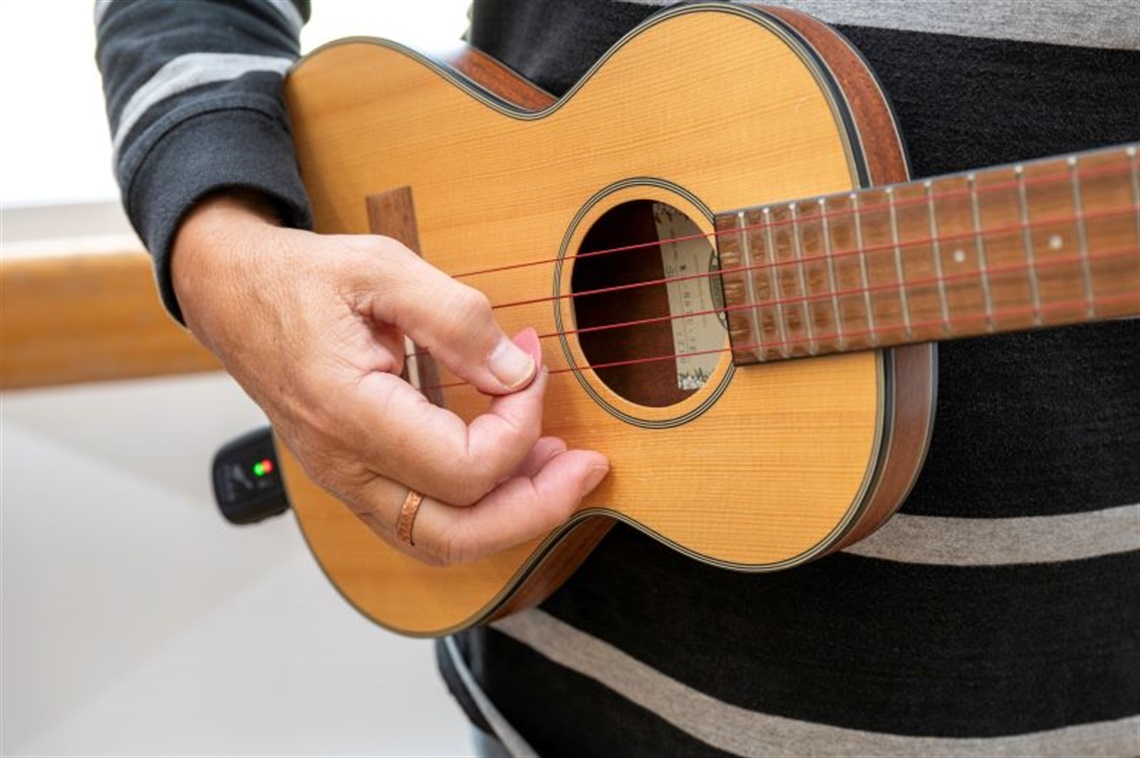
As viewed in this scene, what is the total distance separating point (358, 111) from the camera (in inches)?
35.0

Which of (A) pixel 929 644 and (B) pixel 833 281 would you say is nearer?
(B) pixel 833 281

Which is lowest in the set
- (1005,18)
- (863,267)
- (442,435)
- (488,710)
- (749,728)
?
(488,710)

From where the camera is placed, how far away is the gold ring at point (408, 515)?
752mm

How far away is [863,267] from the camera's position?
1.91 ft

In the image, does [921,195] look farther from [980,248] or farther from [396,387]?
[396,387]

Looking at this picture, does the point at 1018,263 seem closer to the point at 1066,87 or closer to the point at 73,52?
the point at 1066,87

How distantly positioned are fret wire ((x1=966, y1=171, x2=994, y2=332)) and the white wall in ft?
4.38

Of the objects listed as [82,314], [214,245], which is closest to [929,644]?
[214,245]

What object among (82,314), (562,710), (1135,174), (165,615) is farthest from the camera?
(165,615)

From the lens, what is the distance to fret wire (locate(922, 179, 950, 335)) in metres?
0.55

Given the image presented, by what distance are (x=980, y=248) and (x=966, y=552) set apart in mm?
230

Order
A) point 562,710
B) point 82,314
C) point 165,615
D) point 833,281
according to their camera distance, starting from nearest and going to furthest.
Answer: point 833,281 < point 562,710 < point 82,314 < point 165,615

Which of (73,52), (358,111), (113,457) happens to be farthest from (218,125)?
(113,457)

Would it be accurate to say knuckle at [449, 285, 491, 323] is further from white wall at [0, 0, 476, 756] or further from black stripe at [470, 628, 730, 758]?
white wall at [0, 0, 476, 756]
